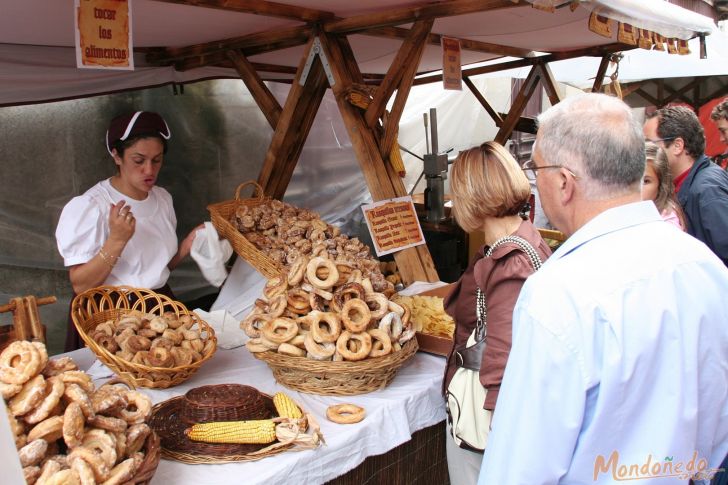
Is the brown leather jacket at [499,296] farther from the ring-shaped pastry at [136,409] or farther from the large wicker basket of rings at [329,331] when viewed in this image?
the ring-shaped pastry at [136,409]

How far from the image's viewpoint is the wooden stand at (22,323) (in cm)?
234

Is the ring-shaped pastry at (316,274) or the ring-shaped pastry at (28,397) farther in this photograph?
the ring-shaped pastry at (316,274)

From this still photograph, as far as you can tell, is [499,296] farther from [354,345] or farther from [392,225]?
Result: [392,225]

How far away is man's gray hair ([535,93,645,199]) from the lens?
1362 mm

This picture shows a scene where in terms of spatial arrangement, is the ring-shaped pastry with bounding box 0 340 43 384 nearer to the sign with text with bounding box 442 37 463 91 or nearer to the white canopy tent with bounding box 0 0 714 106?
the white canopy tent with bounding box 0 0 714 106

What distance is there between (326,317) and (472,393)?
715 millimetres

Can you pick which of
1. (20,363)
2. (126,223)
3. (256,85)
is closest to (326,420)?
(20,363)

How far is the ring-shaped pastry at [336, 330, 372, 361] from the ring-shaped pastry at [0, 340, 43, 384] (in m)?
1.13

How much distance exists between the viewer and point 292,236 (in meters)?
3.68

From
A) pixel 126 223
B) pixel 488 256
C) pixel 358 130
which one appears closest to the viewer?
pixel 488 256

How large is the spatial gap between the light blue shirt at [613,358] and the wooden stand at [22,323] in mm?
1888

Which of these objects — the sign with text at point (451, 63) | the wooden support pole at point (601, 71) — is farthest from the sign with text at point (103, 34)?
the wooden support pole at point (601, 71)

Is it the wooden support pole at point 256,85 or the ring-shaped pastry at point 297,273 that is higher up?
the wooden support pole at point 256,85

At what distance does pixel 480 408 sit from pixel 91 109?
14.5 ft
